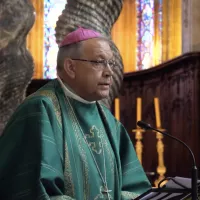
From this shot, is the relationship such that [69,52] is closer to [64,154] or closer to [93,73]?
[93,73]

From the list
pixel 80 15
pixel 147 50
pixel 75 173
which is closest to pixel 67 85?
pixel 75 173

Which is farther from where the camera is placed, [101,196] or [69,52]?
[69,52]

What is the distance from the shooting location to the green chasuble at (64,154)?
2.85 m

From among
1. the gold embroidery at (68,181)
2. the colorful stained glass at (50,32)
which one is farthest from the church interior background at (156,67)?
the gold embroidery at (68,181)

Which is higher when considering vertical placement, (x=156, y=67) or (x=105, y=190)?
(x=156, y=67)

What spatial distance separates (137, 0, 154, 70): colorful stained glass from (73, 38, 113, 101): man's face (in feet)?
31.1

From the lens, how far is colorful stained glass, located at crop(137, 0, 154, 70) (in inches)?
501

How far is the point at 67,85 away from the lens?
328 cm

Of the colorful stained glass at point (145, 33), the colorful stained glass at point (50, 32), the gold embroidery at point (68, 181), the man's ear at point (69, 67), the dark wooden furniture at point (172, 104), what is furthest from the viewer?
the colorful stained glass at point (50, 32)

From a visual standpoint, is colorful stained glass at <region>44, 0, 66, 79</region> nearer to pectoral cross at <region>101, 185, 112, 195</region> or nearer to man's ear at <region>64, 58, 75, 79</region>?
man's ear at <region>64, 58, 75, 79</region>

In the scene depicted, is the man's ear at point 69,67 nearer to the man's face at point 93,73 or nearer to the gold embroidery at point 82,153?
the man's face at point 93,73

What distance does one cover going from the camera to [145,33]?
12.9 meters

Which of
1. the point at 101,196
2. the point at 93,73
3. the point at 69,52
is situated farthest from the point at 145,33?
the point at 101,196

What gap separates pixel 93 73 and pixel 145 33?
9.89 metres
